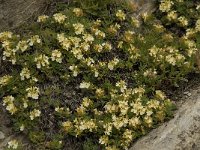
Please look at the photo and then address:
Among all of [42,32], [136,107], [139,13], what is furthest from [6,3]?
[136,107]

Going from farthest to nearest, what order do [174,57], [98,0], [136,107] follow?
1. [98,0]
2. [174,57]
3. [136,107]

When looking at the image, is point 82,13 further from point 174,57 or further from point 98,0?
point 174,57

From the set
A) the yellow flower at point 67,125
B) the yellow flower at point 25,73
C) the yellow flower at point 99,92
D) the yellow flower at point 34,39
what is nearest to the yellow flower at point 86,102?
the yellow flower at point 99,92

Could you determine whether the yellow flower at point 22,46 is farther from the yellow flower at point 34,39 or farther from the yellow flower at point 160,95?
the yellow flower at point 160,95

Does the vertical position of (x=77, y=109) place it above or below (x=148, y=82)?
below

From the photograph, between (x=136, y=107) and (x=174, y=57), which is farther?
(x=174, y=57)

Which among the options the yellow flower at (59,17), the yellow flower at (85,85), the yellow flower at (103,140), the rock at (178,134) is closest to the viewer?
the rock at (178,134)
